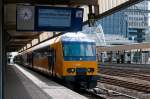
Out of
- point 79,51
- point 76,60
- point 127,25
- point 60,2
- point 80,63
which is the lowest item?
point 80,63

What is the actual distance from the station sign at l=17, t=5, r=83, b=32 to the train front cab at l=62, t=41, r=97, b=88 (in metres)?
5.93

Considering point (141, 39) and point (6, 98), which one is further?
point (141, 39)

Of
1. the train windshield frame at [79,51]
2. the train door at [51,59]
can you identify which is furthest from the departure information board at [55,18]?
the train door at [51,59]

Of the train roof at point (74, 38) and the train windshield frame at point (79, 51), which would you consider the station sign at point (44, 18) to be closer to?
the train windshield frame at point (79, 51)

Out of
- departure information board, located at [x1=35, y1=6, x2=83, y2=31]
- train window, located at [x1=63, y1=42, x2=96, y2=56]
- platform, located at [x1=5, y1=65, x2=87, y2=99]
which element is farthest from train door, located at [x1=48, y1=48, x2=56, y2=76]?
departure information board, located at [x1=35, y1=6, x2=83, y2=31]

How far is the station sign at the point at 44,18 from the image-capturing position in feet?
47.0

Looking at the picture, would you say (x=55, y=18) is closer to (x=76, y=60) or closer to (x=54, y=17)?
(x=54, y=17)

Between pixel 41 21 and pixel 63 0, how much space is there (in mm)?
2150

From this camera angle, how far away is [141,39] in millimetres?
115438

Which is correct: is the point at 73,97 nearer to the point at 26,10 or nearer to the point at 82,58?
the point at 26,10

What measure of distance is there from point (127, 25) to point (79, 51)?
9547 centimetres

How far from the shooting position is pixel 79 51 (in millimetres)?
20938

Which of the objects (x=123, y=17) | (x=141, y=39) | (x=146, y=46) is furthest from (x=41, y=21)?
(x=141, y=39)

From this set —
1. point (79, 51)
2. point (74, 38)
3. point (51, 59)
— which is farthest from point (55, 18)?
point (51, 59)
